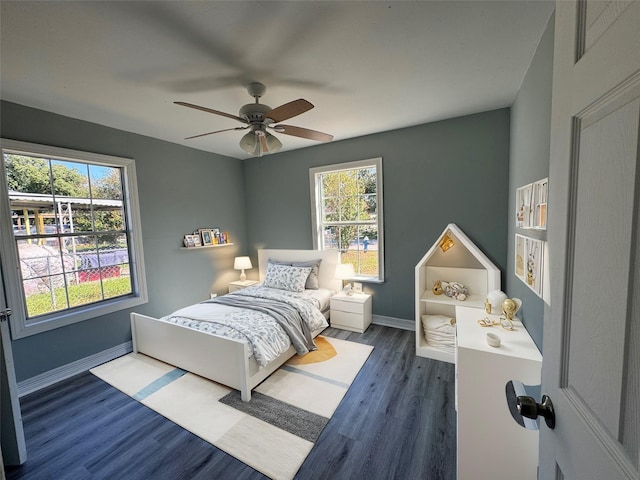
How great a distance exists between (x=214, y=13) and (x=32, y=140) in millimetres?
2272

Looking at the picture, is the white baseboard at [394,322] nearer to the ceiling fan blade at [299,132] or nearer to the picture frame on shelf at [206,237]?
the ceiling fan blade at [299,132]

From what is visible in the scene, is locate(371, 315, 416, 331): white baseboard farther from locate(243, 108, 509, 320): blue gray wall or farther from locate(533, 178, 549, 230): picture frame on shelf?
locate(533, 178, 549, 230): picture frame on shelf

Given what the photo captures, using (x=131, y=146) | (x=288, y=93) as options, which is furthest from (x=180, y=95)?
(x=131, y=146)

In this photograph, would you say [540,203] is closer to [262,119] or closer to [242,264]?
[262,119]

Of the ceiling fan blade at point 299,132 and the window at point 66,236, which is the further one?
the window at point 66,236

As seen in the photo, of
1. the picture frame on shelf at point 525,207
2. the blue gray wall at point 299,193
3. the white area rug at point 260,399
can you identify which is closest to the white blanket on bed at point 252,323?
the white area rug at point 260,399

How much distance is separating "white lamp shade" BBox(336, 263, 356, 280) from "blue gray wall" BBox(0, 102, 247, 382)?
77.4 inches

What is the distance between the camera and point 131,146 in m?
3.01

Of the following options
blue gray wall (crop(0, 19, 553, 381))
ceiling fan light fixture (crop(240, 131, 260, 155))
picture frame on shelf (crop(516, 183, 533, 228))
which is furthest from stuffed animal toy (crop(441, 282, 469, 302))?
ceiling fan light fixture (crop(240, 131, 260, 155))

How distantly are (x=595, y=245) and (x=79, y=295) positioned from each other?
12.6 feet

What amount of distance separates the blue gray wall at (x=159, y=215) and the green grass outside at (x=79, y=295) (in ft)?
0.74

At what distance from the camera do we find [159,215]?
3.28 metres

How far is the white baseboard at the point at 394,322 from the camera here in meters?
3.30

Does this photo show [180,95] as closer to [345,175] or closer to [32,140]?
[32,140]
